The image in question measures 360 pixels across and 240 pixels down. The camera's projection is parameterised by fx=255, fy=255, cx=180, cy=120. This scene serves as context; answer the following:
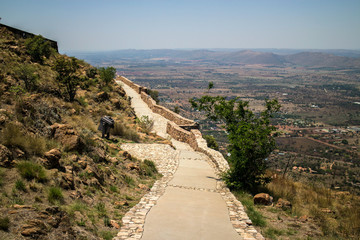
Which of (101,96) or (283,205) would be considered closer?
(283,205)

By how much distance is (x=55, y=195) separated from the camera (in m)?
4.93

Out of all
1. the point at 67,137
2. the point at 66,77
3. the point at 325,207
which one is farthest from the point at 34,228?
the point at 66,77

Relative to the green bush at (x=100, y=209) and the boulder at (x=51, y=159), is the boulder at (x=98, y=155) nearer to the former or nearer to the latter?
the boulder at (x=51, y=159)

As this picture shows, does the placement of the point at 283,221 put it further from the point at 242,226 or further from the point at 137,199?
the point at 137,199

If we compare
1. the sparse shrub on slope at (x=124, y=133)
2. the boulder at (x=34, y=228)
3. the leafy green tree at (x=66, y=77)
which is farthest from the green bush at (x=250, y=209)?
the leafy green tree at (x=66, y=77)

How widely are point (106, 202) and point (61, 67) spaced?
11.0m

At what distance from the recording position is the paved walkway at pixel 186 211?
5137mm

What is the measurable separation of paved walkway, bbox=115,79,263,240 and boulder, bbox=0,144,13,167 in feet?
8.59

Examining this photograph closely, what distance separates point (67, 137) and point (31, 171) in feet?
7.15

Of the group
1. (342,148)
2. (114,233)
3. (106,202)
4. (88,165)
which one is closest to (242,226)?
(114,233)

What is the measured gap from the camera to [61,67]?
573 inches

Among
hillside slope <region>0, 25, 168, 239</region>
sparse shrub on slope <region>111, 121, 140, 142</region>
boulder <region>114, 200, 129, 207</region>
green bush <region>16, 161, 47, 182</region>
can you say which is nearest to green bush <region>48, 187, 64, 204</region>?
hillside slope <region>0, 25, 168, 239</region>

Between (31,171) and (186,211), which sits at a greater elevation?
(31,171)

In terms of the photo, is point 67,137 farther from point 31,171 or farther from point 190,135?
point 190,135
